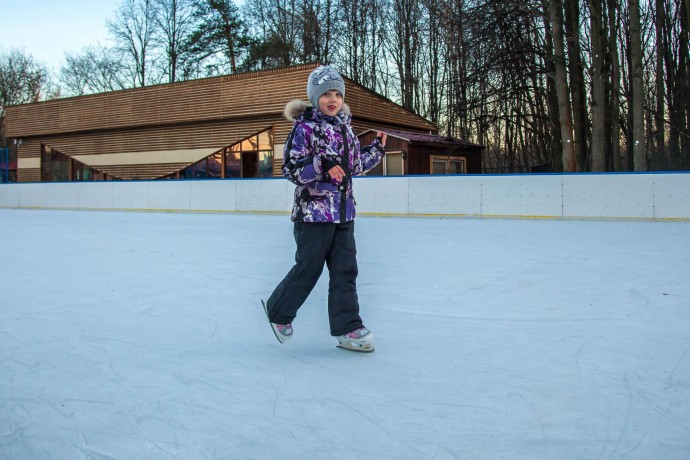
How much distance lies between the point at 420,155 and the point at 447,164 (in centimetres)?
193

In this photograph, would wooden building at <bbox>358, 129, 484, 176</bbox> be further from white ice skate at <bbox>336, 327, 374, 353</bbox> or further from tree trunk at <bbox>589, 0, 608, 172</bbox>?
white ice skate at <bbox>336, 327, 374, 353</bbox>

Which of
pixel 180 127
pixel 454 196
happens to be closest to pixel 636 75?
pixel 454 196

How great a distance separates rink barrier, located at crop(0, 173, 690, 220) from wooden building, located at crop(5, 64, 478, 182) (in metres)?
5.49

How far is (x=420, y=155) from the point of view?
20422 mm

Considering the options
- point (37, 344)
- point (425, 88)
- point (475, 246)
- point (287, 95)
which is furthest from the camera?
point (425, 88)

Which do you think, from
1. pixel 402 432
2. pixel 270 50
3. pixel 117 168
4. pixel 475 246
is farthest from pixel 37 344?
pixel 270 50

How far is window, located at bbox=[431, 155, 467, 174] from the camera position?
832 inches

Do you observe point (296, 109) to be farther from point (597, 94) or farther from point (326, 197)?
point (597, 94)

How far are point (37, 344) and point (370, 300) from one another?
1920 mm

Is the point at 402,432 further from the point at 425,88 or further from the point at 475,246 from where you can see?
the point at 425,88

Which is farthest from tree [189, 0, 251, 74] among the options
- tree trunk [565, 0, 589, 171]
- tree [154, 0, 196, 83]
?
tree trunk [565, 0, 589, 171]

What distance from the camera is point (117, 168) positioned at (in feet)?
88.3

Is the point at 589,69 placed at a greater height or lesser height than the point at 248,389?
greater

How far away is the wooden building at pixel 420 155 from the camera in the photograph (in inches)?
787
